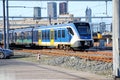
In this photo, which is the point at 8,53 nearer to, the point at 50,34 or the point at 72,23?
the point at 72,23

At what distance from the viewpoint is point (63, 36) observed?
44.8 metres

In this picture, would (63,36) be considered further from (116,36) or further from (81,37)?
(116,36)

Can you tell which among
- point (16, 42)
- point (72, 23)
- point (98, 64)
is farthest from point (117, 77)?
point (16, 42)

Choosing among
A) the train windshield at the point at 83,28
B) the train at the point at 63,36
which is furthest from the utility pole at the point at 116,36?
the train windshield at the point at 83,28

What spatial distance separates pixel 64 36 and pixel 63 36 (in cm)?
33

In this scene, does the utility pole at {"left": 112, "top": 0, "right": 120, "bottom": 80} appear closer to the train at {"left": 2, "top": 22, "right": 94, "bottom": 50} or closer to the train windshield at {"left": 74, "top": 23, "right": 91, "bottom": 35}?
the train at {"left": 2, "top": 22, "right": 94, "bottom": 50}

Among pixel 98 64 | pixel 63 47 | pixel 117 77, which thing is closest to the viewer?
pixel 117 77

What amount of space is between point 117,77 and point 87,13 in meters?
105

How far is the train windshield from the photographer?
4300cm

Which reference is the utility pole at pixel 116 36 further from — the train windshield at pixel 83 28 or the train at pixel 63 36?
the train windshield at pixel 83 28

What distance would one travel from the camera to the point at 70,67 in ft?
78.9


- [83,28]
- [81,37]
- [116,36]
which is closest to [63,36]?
[83,28]

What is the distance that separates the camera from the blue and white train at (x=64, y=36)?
42.5 m

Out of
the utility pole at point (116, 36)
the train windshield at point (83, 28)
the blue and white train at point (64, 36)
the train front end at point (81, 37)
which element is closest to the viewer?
the utility pole at point (116, 36)
